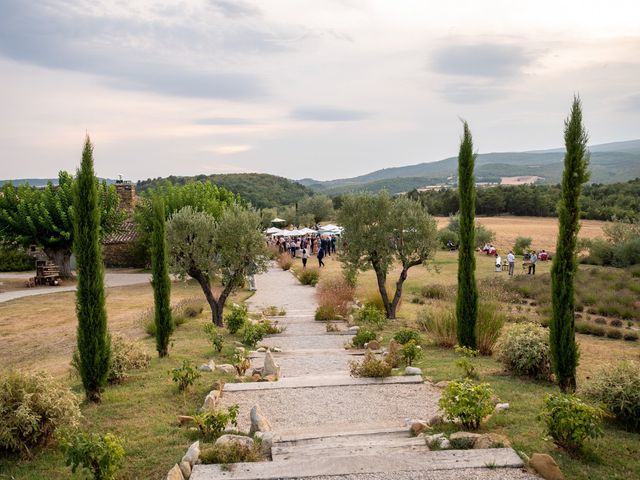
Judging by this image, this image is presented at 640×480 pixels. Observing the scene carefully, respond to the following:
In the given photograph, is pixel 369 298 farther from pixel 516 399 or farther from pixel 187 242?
pixel 516 399

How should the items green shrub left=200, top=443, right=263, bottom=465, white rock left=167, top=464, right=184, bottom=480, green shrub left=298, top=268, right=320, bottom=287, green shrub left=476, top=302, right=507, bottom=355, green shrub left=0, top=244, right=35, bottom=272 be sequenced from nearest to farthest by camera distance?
1. white rock left=167, top=464, right=184, bottom=480
2. green shrub left=200, top=443, right=263, bottom=465
3. green shrub left=476, top=302, right=507, bottom=355
4. green shrub left=298, top=268, right=320, bottom=287
5. green shrub left=0, top=244, right=35, bottom=272

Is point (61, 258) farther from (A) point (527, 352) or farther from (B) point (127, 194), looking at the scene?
(A) point (527, 352)

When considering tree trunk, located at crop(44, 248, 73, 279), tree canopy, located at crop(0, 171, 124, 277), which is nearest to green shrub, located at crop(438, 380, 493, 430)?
tree canopy, located at crop(0, 171, 124, 277)

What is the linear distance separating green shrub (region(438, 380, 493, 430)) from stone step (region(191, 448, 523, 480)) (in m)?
0.68

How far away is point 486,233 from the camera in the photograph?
139 ft

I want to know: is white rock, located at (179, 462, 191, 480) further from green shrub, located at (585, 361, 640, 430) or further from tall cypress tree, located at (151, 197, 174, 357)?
tall cypress tree, located at (151, 197, 174, 357)

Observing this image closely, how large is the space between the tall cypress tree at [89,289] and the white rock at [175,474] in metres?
3.27

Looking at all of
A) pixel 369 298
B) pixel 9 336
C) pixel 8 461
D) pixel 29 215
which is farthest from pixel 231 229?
pixel 29 215

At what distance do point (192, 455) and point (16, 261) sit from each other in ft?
112

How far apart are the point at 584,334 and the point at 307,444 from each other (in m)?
13.4

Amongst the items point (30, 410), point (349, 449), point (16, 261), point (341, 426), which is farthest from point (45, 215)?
point (349, 449)

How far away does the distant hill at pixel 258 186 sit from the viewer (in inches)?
4026

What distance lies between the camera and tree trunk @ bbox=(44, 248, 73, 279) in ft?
94.0

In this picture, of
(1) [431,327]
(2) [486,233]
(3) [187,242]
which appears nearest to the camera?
(1) [431,327]
